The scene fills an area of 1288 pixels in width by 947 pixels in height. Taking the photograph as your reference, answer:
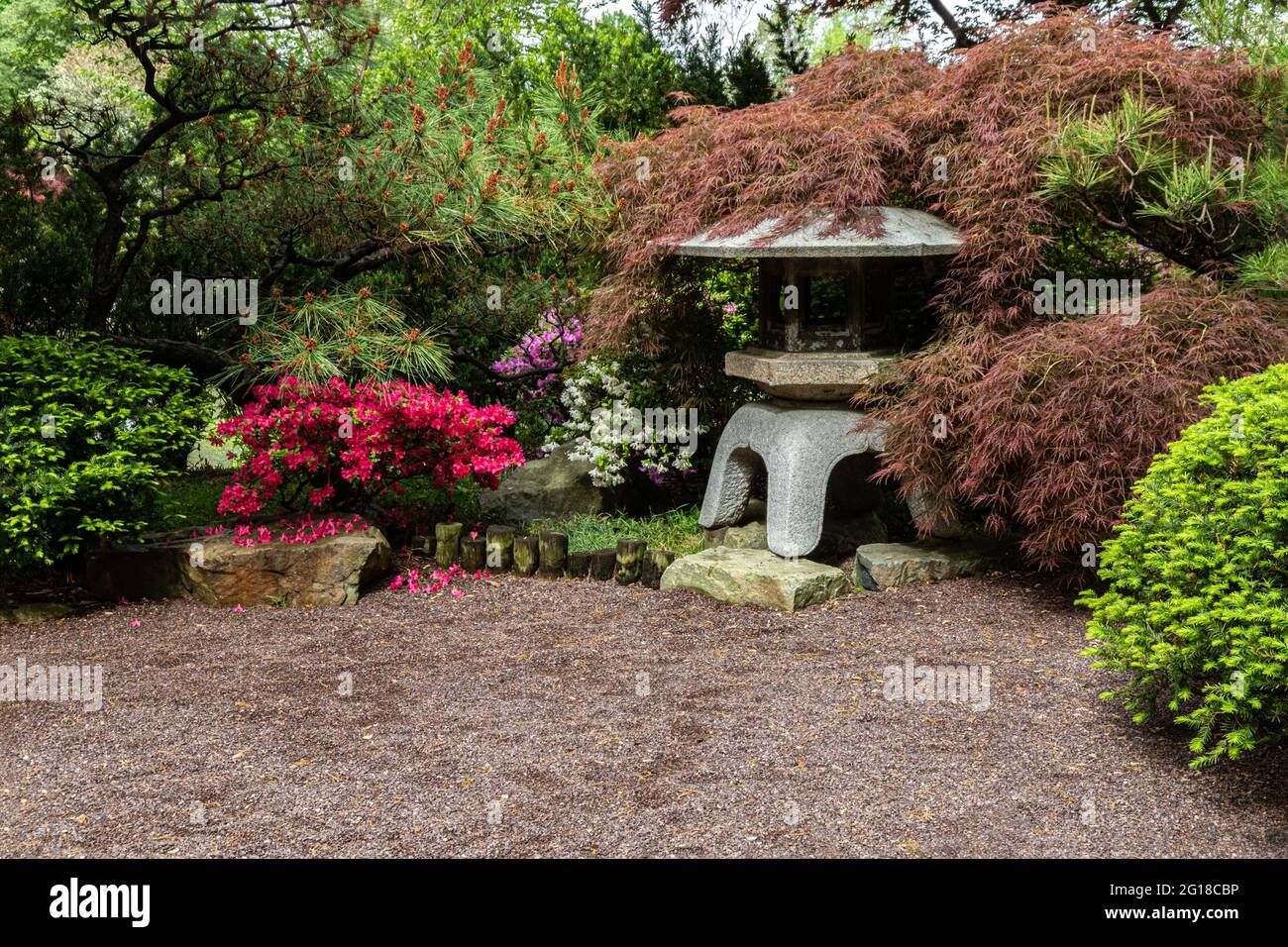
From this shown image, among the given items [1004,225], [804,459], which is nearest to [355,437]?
[804,459]

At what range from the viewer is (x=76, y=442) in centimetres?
555

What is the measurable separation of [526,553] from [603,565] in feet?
1.37

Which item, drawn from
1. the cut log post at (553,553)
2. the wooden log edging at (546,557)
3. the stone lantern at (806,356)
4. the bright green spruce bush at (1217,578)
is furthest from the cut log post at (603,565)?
the bright green spruce bush at (1217,578)

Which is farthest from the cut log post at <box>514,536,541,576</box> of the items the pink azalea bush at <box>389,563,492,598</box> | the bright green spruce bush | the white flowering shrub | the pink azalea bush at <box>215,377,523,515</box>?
the bright green spruce bush

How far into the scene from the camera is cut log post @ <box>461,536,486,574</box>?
20.5ft

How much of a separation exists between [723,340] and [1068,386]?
8.64ft

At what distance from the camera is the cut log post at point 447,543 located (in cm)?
630

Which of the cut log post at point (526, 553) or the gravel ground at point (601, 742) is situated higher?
the cut log post at point (526, 553)

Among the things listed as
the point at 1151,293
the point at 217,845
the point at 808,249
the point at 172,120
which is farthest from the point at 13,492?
the point at 1151,293

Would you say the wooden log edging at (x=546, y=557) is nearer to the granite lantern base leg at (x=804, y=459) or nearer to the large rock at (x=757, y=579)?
the large rock at (x=757, y=579)

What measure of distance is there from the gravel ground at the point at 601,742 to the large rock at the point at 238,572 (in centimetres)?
12

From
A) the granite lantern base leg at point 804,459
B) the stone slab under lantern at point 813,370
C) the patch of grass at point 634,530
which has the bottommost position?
the patch of grass at point 634,530

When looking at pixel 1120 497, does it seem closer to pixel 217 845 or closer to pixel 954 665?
pixel 954 665

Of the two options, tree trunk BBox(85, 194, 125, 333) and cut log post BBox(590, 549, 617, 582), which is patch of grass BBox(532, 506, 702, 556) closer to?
cut log post BBox(590, 549, 617, 582)
